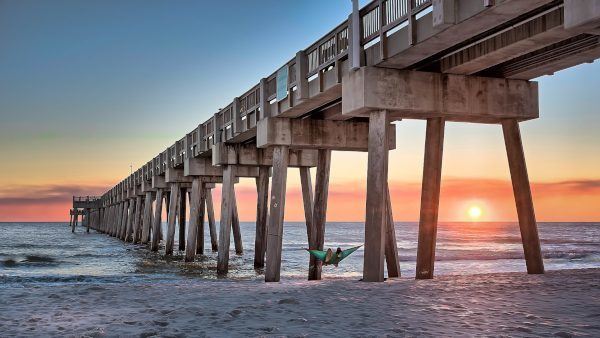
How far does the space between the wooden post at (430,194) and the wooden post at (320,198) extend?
5538mm

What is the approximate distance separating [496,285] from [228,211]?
52.5 feet

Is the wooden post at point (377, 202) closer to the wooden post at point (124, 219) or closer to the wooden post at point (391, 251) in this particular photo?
the wooden post at point (391, 251)

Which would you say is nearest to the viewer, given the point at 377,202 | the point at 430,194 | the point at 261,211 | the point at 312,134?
the point at 377,202

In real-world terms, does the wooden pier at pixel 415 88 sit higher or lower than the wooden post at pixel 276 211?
higher

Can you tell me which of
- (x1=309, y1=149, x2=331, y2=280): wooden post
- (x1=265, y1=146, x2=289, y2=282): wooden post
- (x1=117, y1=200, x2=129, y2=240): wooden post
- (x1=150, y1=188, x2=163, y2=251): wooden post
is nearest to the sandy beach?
(x1=265, y1=146, x2=289, y2=282): wooden post

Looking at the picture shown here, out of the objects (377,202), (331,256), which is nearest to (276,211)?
(331,256)

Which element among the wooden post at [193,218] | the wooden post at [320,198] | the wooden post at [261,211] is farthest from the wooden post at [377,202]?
the wooden post at [193,218]

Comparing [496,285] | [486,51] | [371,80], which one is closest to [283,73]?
[371,80]

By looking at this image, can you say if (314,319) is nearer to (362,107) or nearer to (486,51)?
(362,107)

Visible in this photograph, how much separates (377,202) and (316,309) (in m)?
5.13

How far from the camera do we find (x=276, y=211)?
20.6 meters

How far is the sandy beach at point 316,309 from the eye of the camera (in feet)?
27.6

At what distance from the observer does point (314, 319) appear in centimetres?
928

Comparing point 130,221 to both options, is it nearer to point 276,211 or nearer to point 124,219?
point 124,219
